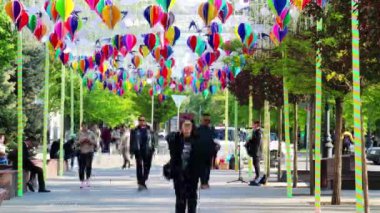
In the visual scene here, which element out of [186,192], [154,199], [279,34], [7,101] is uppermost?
[279,34]

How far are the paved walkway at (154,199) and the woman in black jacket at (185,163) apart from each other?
3.89m

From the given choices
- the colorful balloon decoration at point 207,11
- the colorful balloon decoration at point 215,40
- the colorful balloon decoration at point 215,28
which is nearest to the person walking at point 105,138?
the colorful balloon decoration at point 215,28

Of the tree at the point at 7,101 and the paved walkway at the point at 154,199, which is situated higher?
the tree at the point at 7,101

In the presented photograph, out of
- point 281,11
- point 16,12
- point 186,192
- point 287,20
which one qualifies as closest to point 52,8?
point 16,12

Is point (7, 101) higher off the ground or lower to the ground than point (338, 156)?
higher

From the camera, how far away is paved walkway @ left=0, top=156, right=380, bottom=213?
20922mm

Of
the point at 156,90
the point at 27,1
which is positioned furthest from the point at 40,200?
the point at 156,90

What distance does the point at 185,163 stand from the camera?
16.1 meters

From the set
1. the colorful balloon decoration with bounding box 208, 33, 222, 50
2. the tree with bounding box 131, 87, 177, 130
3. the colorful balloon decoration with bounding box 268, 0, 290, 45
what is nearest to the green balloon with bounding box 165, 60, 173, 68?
the colorful balloon decoration with bounding box 208, 33, 222, 50

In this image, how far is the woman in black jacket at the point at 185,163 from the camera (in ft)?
52.9

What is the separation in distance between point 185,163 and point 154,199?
800 centimetres

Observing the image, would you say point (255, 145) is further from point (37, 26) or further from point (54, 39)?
point (37, 26)

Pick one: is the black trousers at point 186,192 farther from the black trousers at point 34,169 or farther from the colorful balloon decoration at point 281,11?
the black trousers at point 34,169

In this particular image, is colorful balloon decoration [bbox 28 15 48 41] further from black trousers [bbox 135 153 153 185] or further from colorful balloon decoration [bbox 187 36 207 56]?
colorful balloon decoration [bbox 187 36 207 56]
